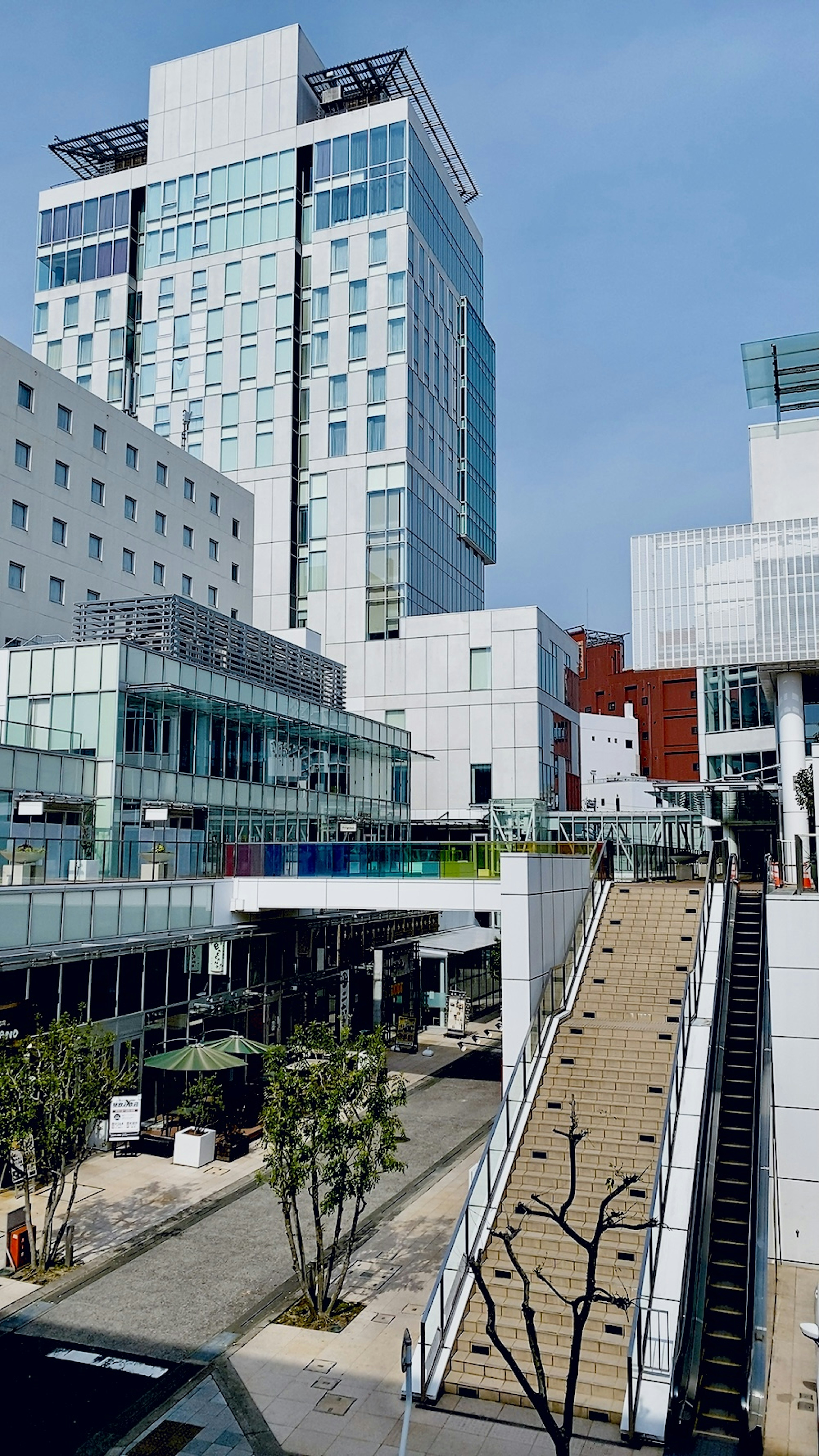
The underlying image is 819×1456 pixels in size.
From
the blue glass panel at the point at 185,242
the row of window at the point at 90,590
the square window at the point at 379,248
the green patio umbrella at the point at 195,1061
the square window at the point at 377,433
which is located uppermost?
the blue glass panel at the point at 185,242

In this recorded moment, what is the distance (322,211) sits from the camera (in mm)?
70250

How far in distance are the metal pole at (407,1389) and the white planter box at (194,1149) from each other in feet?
37.6

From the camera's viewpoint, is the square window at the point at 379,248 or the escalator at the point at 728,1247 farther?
the square window at the point at 379,248

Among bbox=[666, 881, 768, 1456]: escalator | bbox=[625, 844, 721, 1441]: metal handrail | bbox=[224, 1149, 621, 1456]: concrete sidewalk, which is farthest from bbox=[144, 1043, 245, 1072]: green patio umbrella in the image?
bbox=[666, 881, 768, 1456]: escalator

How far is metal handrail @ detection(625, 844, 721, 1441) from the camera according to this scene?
13.7m

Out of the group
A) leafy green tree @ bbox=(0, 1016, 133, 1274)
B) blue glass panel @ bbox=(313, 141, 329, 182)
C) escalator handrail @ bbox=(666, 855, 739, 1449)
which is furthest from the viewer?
blue glass panel @ bbox=(313, 141, 329, 182)

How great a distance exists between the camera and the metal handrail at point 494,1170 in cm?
1501

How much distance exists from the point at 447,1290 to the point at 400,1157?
1042 cm

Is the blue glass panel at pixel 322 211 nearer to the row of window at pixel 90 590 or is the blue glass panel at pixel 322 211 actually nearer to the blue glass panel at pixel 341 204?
the blue glass panel at pixel 341 204

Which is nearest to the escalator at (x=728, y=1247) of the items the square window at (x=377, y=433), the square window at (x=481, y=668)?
the square window at (x=481, y=668)

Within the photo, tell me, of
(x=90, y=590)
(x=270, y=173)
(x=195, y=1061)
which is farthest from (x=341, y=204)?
(x=195, y=1061)

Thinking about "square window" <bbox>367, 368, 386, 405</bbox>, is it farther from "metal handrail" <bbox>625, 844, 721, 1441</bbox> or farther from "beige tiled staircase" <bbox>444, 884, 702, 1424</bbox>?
"metal handrail" <bbox>625, 844, 721, 1441</bbox>

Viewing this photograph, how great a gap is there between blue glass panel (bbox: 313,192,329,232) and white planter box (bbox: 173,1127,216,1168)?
61538 mm

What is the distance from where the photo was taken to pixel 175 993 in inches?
1159
